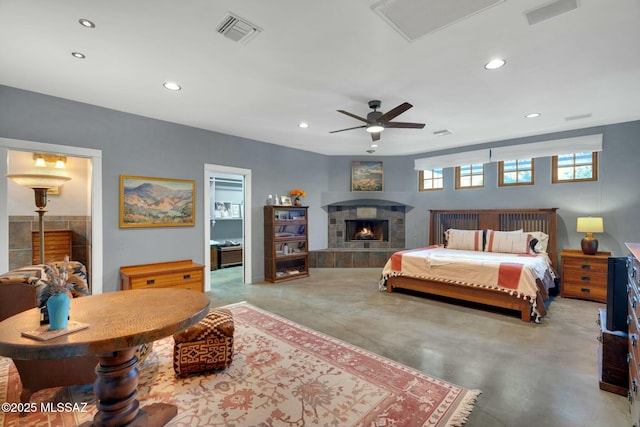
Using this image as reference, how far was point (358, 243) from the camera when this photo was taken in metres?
7.31

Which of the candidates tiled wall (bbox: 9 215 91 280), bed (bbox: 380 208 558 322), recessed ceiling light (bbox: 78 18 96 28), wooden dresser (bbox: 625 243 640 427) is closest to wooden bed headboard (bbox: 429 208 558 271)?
bed (bbox: 380 208 558 322)

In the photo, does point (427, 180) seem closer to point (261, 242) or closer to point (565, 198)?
point (565, 198)

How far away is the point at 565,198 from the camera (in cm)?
502

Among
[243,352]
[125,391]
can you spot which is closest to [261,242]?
[243,352]

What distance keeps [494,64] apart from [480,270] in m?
2.54

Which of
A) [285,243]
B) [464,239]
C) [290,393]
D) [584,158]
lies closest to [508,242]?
[464,239]

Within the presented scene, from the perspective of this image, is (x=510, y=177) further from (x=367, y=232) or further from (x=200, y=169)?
(x=200, y=169)

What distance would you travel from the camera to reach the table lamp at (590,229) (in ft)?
14.3

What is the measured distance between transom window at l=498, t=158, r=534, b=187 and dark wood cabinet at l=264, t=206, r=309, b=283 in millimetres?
3956

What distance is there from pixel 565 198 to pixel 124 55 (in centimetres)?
653

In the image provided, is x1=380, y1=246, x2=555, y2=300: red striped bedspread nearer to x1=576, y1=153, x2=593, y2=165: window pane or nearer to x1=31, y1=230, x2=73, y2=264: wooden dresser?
x1=576, y1=153, x2=593, y2=165: window pane

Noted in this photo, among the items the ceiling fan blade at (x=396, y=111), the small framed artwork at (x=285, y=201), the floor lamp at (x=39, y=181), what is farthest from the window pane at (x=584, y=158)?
the floor lamp at (x=39, y=181)

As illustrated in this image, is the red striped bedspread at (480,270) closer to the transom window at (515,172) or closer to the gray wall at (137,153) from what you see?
the transom window at (515,172)

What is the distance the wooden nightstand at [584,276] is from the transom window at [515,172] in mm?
1571
